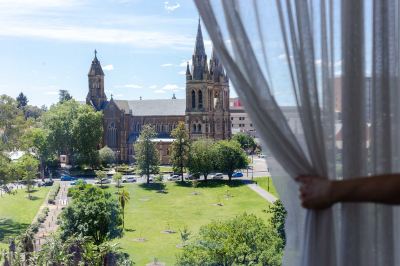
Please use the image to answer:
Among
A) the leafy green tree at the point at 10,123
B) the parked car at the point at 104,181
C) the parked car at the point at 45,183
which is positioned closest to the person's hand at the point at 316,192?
the leafy green tree at the point at 10,123

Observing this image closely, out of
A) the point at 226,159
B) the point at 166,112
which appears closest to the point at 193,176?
the point at 226,159

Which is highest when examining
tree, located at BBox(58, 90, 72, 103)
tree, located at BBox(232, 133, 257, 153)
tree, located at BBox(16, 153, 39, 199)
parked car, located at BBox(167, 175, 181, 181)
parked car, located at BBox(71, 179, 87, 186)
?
tree, located at BBox(58, 90, 72, 103)

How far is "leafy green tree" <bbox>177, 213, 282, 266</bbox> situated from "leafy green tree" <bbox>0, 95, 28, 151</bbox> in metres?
1.24

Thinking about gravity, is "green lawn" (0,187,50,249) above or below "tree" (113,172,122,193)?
below

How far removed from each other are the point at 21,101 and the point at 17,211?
108cm

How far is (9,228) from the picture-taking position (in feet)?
9.57

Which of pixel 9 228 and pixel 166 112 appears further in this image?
pixel 166 112

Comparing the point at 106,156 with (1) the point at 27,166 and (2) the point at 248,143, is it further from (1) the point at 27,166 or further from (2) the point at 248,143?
(2) the point at 248,143

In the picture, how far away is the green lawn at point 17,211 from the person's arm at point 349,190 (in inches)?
87.8

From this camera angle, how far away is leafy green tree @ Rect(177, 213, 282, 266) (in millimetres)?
2534

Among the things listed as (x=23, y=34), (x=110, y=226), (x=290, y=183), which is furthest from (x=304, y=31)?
(x=110, y=226)

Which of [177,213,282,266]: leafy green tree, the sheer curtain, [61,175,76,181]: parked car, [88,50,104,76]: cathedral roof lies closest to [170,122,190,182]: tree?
[61,175,76,181]: parked car

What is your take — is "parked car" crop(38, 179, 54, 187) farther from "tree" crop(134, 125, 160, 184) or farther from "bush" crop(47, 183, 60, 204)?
"tree" crop(134, 125, 160, 184)

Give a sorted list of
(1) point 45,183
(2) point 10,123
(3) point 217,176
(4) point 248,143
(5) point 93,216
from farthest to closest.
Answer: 1. (3) point 217,176
2. (5) point 93,216
3. (1) point 45,183
4. (2) point 10,123
5. (4) point 248,143
